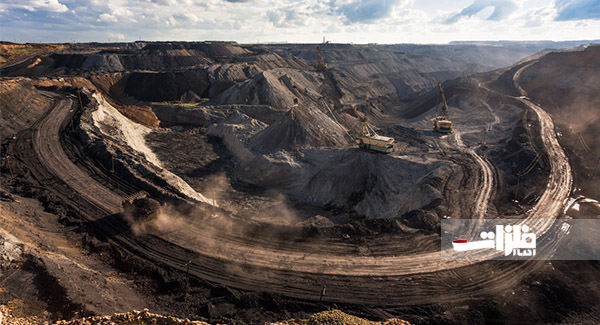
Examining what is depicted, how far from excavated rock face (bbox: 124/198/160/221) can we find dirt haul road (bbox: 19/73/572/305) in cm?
105

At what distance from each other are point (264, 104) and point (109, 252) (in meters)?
46.9

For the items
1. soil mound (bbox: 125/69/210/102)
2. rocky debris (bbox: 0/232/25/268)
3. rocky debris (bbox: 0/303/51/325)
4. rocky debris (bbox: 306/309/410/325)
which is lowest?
rocky debris (bbox: 0/303/51/325)

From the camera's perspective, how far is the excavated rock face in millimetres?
22469

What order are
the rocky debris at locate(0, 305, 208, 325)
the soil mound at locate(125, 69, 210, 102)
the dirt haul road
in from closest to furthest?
the rocky debris at locate(0, 305, 208, 325), the dirt haul road, the soil mound at locate(125, 69, 210, 102)

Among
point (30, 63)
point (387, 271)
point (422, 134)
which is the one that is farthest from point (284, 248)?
point (30, 63)

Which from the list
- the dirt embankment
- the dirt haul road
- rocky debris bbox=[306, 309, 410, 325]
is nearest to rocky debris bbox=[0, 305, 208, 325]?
the dirt haul road

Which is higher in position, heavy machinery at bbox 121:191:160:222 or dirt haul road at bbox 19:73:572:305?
heavy machinery at bbox 121:191:160:222

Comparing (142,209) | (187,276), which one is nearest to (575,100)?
(187,276)

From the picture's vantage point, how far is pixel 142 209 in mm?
22438

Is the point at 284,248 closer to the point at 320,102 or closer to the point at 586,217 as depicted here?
the point at 586,217

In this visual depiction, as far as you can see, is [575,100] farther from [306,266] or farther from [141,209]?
[141,209]

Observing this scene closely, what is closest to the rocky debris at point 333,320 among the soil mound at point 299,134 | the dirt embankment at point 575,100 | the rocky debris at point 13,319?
the rocky debris at point 13,319

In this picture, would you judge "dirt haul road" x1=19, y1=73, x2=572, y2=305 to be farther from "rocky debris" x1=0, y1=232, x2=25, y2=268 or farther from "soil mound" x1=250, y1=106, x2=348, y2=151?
"soil mound" x1=250, y1=106, x2=348, y2=151

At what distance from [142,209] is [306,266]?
12581 mm
